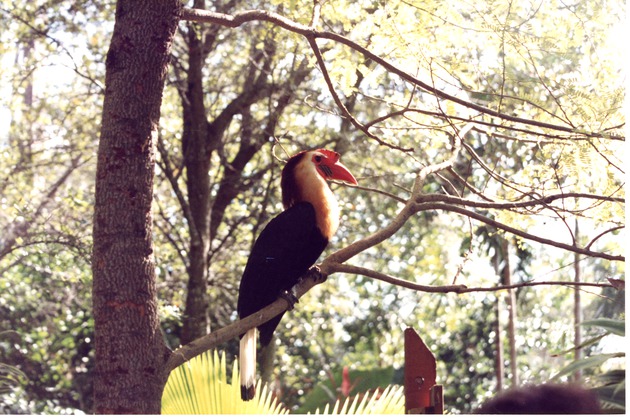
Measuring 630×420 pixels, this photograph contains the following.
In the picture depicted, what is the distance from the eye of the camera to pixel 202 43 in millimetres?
3416

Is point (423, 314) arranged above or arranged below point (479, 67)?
below

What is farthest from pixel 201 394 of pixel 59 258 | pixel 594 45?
pixel 594 45

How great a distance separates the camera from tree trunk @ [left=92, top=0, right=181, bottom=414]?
156cm

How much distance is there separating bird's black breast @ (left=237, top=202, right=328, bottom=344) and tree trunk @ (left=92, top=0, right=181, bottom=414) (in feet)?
1.11

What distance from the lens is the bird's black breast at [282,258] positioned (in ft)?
6.26

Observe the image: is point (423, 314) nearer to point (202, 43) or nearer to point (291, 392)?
point (291, 392)

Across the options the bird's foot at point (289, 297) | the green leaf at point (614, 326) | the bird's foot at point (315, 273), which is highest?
the bird's foot at point (315, 273)

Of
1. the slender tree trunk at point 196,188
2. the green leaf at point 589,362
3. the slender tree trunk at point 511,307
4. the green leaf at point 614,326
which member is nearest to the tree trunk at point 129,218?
the green leaf at point 589,362

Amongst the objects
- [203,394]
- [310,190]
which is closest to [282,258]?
[310,190]

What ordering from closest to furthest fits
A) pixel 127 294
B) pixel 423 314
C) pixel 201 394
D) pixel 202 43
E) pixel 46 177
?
pixel 127 294 → pixel 201 394 → pixel 46 177 → pixel 202 43 → pixel 423 314

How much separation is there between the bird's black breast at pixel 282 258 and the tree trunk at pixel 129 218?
339 mm

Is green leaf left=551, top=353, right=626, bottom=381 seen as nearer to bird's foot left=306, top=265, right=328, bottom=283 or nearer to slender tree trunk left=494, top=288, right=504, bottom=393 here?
→ bird's foot left=306, top=265, right=328, bottom=283

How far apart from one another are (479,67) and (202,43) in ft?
5.85

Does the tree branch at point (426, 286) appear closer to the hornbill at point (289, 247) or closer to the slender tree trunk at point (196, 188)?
the hornbill at point (289, 247)
